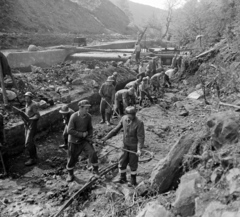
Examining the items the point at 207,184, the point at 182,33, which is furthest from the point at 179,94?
the point at 182,33

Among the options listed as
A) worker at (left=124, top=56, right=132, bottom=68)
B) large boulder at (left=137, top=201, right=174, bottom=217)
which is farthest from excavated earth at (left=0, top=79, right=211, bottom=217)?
worker at (left=124, top=56, right=132, bottom=68)

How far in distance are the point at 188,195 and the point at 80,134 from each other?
2.70m

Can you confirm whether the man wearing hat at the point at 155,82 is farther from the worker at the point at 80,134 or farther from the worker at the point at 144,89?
the worker at the point at 80,134

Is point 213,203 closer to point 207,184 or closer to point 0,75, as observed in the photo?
point 207,184

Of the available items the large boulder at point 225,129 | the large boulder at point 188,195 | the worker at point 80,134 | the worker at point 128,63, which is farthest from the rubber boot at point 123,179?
the worker at point 128,63

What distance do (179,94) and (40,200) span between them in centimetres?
844

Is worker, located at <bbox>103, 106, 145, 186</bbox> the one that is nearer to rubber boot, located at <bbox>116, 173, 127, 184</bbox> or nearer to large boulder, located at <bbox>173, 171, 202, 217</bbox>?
rubber boot, located at <bbox>116, 173, 127, 184</bbox>

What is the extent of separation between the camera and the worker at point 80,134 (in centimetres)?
528

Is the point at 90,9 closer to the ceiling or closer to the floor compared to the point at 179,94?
closer to the ceiling

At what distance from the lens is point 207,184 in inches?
130

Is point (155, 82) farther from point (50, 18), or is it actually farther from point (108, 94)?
point (50, 18)

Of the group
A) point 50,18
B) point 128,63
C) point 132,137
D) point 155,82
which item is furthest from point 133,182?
point 50,18

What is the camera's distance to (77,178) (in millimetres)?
5758

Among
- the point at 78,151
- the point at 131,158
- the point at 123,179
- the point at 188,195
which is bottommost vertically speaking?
the point at 123,179
